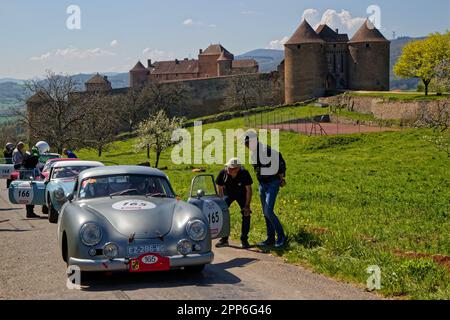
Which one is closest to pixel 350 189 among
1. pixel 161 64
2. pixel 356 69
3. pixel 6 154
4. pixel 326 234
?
pixel 326 234

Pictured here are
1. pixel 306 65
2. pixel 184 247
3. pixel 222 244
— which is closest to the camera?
pixel 184 247

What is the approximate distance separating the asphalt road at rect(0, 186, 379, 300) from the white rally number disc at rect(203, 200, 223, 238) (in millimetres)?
402

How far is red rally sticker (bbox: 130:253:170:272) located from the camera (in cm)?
795

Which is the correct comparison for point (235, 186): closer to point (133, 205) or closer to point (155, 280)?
point (133, 205)

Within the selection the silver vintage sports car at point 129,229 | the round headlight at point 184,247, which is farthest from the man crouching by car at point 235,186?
the round headlight at point 184,247

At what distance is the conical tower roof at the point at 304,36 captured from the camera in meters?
87.4

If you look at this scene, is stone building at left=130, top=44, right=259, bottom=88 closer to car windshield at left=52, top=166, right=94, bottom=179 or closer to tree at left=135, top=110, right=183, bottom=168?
tree at left=135, top=110, right=183, bottom=168

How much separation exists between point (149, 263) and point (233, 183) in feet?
12.0

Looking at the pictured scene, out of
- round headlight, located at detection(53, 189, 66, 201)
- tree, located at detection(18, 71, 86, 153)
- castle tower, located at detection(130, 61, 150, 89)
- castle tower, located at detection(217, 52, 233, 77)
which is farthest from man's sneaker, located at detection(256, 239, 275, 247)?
castle tower, located at detection(130, 61, 150, 89)

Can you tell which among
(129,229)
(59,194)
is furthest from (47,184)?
(129,229)

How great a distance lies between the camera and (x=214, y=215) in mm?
10484

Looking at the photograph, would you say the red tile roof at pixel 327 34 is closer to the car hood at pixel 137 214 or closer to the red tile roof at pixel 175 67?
the red tile roof at pixel 175 67

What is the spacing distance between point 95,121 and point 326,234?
52455 mm

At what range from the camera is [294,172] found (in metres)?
28.4
